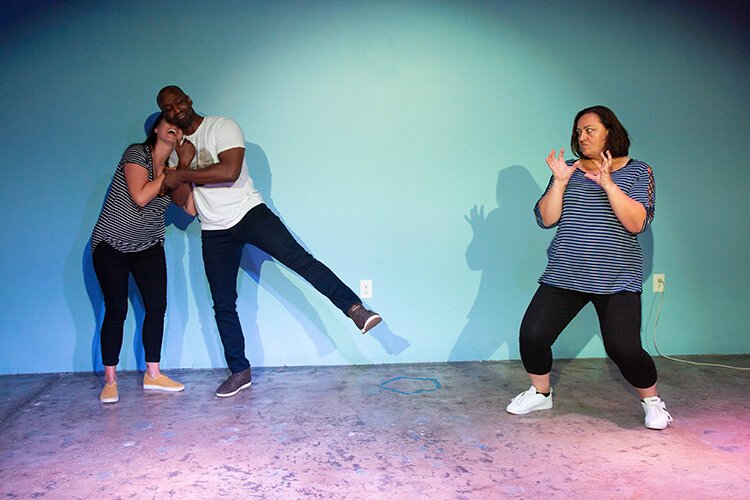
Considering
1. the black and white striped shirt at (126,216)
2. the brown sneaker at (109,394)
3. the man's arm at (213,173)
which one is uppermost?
the man's arm at (213,173)

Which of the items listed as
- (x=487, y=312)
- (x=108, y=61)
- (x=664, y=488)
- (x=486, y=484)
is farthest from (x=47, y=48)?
(x=664, y=488)

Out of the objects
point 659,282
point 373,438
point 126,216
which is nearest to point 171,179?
point 126,216

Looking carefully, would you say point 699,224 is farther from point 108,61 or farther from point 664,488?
point 108,61

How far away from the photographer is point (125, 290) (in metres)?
2.90

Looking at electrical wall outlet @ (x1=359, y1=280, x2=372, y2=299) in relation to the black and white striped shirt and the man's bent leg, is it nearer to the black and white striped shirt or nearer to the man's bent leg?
the man's bent leg

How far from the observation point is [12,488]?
6.59ft

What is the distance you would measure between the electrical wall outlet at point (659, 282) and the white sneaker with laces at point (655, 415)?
4.27ft

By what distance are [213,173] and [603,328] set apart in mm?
1806

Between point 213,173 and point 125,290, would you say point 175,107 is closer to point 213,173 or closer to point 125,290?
point 213,173

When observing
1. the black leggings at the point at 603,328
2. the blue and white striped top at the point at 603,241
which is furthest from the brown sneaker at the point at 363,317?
the blue and white striped top at the point at 603,241

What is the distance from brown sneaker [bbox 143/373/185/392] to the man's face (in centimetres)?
123

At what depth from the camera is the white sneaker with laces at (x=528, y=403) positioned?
2.66 metres

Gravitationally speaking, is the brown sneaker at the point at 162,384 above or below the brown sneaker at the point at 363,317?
below

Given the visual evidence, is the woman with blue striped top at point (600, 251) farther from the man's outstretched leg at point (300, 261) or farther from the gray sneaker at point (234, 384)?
the gray sneaker at point (234, 384)
